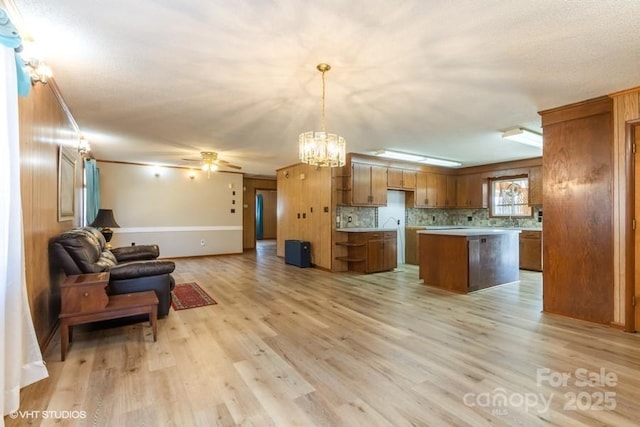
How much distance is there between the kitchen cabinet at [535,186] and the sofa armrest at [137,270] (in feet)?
23.6

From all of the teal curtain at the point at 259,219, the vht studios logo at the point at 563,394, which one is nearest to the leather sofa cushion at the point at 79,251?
the vht studios logo at the point at 563,394

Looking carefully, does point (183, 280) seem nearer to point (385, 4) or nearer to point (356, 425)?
point (356, 425)

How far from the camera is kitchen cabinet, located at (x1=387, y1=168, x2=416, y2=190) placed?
6906mm

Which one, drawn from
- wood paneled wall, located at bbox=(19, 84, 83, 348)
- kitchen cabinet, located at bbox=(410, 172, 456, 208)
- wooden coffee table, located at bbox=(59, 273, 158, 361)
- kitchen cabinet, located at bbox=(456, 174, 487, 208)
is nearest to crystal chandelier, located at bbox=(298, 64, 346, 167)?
wooden coffee table, located at bbox=(59, 273, 158, 361)

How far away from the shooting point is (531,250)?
6.56 metres

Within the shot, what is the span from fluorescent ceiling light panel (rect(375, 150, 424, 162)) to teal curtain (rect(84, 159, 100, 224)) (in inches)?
217

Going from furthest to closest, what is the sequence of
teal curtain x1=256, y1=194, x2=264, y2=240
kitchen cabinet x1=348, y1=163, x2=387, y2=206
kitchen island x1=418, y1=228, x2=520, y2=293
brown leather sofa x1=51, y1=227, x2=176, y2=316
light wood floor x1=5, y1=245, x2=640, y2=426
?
teal curtain x1=256, y1=194, x2=264, y2=240
kitchen cabinet x1=348, y1=163, x2=387, y2=206
kitchen island x1=418, y1=228, x2=520, y2=293
brown leather sofa x1=51, y1=227, x2=176, y2=316
light wood floor x1=5, y1=245, x2=640, y2=426

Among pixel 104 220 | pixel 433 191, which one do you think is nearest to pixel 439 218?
pixel 433 191

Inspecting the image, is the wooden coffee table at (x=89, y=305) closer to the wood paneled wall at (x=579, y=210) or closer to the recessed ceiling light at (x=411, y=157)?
the wood paneled wall at (x=579, y=210)

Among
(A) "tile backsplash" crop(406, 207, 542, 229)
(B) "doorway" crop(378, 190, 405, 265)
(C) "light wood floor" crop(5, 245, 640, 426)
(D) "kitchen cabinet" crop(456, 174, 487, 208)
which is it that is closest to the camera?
(C) "light wood floor" crop(5, 245, 640, 426)

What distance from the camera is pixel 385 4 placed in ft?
6.03

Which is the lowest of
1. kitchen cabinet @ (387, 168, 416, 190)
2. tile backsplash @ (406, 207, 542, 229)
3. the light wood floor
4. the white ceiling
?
the light wood floor

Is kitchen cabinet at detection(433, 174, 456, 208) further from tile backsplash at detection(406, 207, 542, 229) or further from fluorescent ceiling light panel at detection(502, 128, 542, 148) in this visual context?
fluorescent ceiling light panel at detection(502, 128, 542, 148)

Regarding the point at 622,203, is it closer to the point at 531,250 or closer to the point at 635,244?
the point at 635,244
